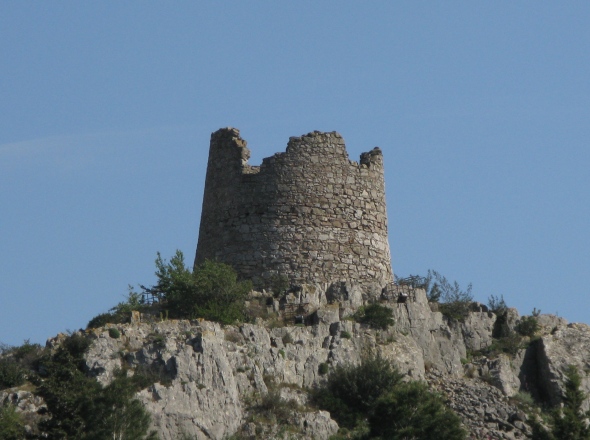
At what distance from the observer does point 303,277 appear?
182 feet

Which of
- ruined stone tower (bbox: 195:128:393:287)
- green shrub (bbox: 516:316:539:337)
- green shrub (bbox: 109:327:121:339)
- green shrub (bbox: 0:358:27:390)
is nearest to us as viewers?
green shrub (bbox: 0:358:27:390)

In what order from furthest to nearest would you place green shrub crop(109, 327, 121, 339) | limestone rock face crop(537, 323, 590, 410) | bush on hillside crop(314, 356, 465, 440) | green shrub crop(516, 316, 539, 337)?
green shrub crop(516, 316, 539, 337) → limestone rock face crop(537, 323, 590, 410) → green shrub crop(109, 327, 121, 339) → bush on hillside crop(314, 356, 465, 440)

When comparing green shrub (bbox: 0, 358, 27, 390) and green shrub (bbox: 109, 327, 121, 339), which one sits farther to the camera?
green shrub (bbox: 109, 327, 121, 339)

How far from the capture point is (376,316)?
5338 centimetres

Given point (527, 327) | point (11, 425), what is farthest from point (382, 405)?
point (527, 327)

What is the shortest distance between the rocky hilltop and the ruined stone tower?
1.55 m

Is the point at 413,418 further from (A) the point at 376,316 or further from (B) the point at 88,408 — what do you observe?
(B) the point at 88,408

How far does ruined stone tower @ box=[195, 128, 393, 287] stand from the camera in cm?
5572

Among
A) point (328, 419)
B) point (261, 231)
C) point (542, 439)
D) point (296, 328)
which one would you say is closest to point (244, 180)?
point (261, 231)

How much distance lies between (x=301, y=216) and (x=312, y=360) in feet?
19.6

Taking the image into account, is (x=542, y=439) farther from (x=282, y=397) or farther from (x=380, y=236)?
(x=380, y=236)

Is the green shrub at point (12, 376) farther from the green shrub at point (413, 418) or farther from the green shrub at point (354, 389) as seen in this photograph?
the green shrub at point (413, 418)

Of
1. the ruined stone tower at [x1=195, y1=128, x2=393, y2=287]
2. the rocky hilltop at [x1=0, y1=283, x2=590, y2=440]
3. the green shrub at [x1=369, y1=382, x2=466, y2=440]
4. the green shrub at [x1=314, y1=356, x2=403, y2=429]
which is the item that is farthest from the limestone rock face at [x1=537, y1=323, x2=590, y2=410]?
the green shrub at [x1=369, y1=382, x2=466, y2=440]

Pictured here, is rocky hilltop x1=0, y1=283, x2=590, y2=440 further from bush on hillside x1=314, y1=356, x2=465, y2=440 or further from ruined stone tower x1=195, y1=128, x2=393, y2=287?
ruined stone tower x1=195, y1=128, x2=393, y2=287
